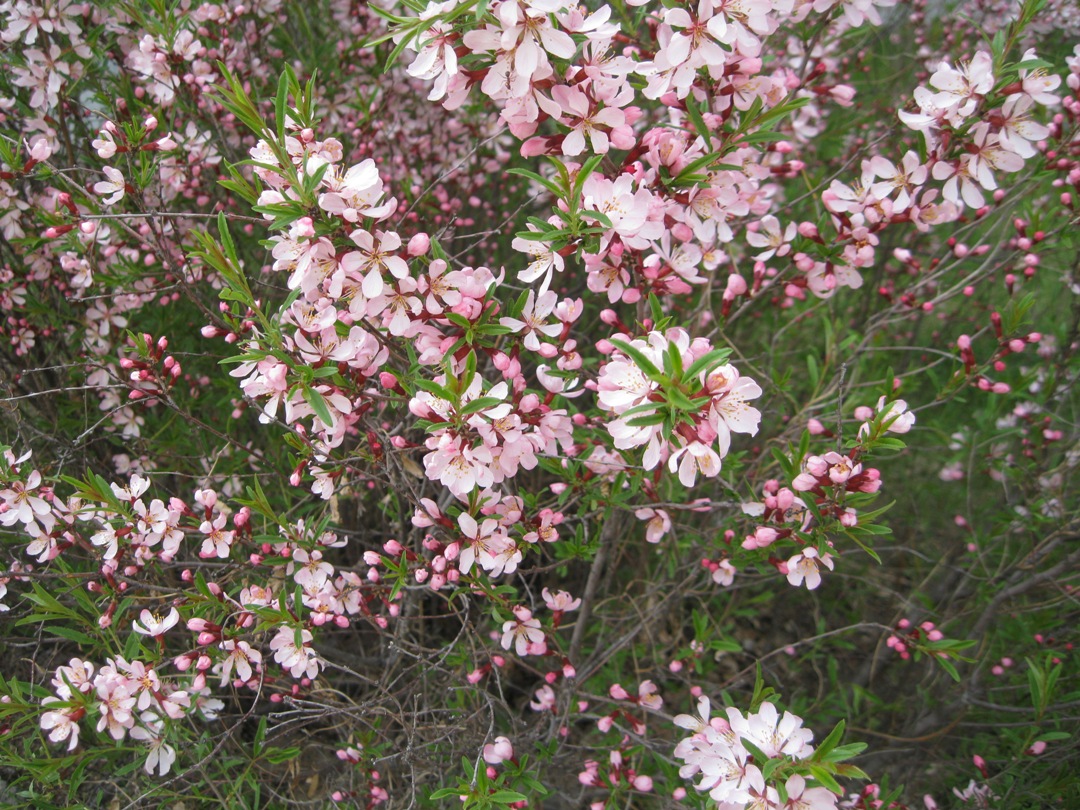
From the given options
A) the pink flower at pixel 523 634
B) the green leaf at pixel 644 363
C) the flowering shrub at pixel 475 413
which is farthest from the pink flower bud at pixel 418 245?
the pink flower at pixel 523 634

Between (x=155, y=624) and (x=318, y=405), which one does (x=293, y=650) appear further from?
(x=318, y=405)

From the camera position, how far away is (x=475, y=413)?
5.44ft

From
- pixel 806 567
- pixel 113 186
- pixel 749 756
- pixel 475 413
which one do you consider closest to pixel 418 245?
pixel 475 413

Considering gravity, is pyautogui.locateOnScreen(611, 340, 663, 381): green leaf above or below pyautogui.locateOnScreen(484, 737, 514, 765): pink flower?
above

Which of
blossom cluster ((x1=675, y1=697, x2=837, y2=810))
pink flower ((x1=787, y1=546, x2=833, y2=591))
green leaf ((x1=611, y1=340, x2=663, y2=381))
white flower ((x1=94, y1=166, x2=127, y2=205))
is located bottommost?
blossom cluster ((x1=675, y1=697, x2=837, y2=810))

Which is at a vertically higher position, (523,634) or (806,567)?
(806,567)

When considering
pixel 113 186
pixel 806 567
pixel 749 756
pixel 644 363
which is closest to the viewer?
pixel 644 363

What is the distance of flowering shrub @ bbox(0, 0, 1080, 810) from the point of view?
5.62ft

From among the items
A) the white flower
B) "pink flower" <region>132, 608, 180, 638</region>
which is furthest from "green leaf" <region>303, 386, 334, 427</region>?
the white flower

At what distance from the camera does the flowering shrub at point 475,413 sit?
171 cm

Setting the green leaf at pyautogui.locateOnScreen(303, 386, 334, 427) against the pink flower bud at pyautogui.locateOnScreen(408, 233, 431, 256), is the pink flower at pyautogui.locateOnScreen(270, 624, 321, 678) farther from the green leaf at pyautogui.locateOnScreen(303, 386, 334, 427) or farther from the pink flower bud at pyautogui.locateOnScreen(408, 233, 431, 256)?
the pink flower bud at pyautogui.locateOnScreen(408, 233, 431, 256)

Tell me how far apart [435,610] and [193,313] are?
1.75m

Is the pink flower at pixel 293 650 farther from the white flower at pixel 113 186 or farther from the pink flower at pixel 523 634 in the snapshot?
the white flower at pixel 113 186

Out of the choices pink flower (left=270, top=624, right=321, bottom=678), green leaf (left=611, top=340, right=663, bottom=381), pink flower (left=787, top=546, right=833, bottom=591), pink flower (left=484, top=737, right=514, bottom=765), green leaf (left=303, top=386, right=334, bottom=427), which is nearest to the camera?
green leaf (left=611, top=340, right=663, bottom=381)
